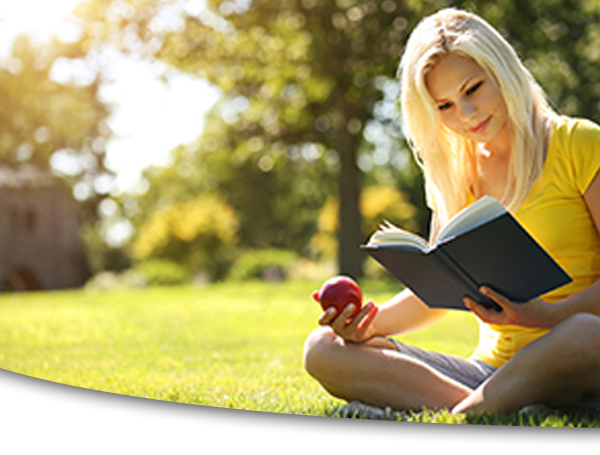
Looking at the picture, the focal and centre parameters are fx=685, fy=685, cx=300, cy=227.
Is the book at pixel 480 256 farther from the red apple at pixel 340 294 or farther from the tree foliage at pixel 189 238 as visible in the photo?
the tree foliage at pixel 189 238

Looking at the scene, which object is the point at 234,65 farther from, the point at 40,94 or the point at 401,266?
the point at 401,266

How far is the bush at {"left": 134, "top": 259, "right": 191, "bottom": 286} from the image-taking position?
42.8 ft

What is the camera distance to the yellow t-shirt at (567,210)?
73.1 inches

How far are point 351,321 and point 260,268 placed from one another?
513 inches

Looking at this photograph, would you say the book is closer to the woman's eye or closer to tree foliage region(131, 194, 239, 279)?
the woman's eye

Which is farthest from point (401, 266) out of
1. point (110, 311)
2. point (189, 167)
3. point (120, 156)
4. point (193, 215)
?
point (189, 167)

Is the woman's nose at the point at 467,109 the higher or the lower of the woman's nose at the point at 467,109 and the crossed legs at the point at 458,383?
the higher

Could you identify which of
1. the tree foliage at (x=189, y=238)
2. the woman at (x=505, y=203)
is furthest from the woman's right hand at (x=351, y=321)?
the tree foliage at (x=189, y=238)

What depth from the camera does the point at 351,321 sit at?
2021mm

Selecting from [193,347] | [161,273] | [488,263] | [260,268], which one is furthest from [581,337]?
[260,268]

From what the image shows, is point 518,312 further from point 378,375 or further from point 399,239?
point 378,375

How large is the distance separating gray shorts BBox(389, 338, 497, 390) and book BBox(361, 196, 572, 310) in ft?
1.05

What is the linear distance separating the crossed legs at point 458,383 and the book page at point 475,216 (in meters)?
0.40

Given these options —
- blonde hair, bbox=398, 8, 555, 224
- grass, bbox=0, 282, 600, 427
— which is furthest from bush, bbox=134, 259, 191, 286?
blonde hair, bbox=398, 8, 555, 224
